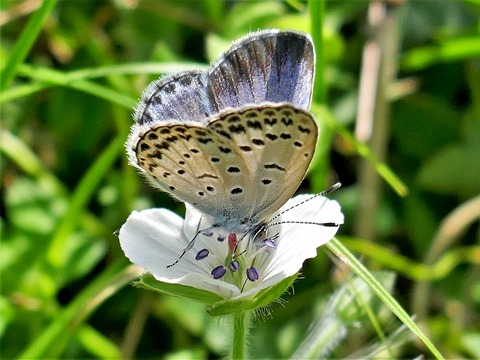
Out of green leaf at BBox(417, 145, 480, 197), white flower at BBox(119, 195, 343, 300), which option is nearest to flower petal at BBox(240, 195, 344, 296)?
white flower at BBox(119, 195, 343, 300)

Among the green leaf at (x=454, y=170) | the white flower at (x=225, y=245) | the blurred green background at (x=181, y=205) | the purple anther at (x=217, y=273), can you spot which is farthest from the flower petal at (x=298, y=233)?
the green leaf at (x=454, y=170)

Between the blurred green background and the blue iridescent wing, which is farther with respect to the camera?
the blurred green background

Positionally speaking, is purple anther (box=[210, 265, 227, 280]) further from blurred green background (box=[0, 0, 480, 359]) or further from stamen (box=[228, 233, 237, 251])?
blurred green background (box=[0, 0, 480, 359])

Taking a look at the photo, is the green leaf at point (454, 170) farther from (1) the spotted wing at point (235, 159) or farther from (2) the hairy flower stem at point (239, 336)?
(2) the hairy flower stem at point (239, 336)

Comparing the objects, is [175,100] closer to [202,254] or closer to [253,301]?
[202,254]

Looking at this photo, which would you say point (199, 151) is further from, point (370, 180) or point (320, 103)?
point (370, 180)

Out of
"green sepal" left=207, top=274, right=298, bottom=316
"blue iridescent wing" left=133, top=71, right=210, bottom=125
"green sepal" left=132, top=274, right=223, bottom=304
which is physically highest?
"blue iridescent wing" left=133, top=71, right=210, bottom=125

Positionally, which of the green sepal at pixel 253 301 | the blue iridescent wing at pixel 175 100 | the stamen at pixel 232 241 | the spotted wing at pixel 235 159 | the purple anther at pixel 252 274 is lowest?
the green sepal at pixel 253 301

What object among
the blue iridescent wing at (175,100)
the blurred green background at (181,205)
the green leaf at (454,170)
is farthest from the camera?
the green leaf at (454,170)
